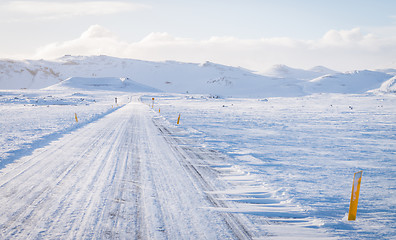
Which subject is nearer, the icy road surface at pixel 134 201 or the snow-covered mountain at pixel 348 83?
the icy road surface at pixel 134 201

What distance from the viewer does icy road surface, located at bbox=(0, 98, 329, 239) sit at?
4.08 meters

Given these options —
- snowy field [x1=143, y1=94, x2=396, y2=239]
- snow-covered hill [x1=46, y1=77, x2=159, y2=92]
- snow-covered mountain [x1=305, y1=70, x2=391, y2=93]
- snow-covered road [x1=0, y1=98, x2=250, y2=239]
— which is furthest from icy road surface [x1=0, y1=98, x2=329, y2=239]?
snow-covered mountain [x1=305, y1=70, x2=391, y2=93]

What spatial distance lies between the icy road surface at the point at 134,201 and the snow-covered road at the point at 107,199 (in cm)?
1

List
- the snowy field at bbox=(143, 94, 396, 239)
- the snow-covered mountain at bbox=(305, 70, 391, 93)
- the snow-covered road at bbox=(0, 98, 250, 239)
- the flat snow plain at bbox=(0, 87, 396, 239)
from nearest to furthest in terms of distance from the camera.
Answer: the snow-covered road at bbox=(0, 98, 250, 239) < the flat snow plain at bbox=(0, 87, 396, 239) < the snowy field at bbox=(143, 94, 396, 239) < the snow-covered mountain at bbox=(305, 70, 391, 93)

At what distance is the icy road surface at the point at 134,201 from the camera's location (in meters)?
4.08

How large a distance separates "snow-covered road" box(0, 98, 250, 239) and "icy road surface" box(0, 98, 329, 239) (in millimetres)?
13

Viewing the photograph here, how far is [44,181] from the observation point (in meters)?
6.15

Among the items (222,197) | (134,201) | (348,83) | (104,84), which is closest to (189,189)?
(222,197)

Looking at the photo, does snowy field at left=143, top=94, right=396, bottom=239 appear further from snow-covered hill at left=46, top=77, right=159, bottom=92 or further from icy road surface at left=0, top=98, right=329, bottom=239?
snow-covered hill at left=46, top=77, right=159, bottom=92

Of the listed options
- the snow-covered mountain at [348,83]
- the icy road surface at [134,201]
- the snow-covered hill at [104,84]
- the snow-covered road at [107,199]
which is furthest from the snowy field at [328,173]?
the snow-covered mountain at [348,83]

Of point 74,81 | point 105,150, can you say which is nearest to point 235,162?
point 105,150

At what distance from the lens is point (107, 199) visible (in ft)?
17.0

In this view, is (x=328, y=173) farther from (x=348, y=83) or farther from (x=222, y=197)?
(x=348, y=83)

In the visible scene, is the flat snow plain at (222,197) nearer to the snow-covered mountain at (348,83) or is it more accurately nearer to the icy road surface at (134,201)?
the icy road surface at (134,201)
